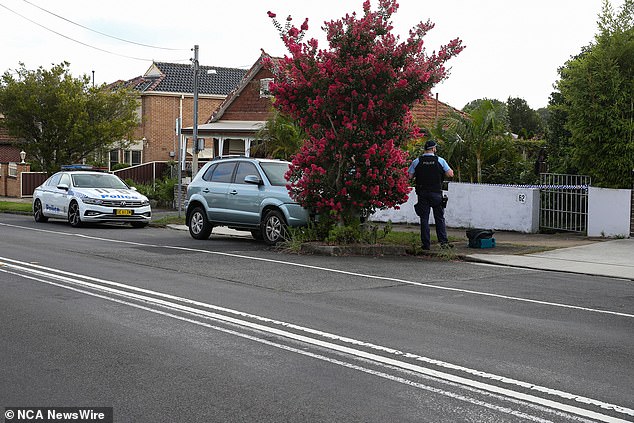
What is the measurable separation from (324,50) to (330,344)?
892 centimetres

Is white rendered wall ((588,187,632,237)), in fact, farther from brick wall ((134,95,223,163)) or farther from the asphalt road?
brick wall ((134,95,223,163))

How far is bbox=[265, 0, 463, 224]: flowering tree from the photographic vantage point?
1460 centimetres

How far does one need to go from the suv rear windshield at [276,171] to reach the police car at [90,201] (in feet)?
19.9

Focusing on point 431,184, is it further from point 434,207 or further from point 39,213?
point 39,213

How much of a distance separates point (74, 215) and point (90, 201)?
83cm

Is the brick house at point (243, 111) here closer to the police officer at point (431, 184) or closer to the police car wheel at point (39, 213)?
the police car wheel at point (39, 213)

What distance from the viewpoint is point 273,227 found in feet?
53.1

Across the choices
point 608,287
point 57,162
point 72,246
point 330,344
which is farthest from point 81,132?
point 330,344

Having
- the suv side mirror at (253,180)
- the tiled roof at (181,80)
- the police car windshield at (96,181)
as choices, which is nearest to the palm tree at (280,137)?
the police car windshield at (96,181)

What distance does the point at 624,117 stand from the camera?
1756 centimetres

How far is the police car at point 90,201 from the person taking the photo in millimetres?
21391

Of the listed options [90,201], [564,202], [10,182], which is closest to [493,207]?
[564,202]

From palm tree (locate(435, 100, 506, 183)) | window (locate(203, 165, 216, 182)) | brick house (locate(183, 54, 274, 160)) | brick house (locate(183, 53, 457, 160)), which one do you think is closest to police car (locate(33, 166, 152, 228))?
window (locate(203, 165, 216, 182))

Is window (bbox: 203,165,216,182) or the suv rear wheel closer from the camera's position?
the suv rear wheel
